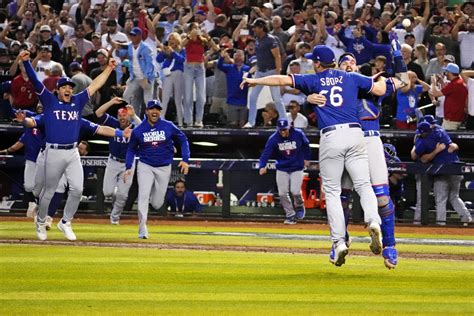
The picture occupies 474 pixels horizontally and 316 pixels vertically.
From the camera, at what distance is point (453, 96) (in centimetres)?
2234

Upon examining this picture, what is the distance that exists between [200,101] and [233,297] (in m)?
13.4

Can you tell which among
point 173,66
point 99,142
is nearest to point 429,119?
point 173,66

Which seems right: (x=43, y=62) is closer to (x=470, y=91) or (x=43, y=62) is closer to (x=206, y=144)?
(x=206, y=144)

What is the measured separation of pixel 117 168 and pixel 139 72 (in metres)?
2.03

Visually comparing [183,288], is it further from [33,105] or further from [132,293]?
[33,105]

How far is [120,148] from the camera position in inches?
889

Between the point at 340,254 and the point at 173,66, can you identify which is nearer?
the point at 340,254

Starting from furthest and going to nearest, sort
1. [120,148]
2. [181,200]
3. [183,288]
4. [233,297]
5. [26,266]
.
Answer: [181,200] < [120,148] < [26,266] < [183,288] < [233,297]

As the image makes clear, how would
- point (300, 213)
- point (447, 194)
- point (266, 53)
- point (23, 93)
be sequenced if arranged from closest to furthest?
point (266, 53) < point (447, 194) < point (300, 213) < point (23, 93)

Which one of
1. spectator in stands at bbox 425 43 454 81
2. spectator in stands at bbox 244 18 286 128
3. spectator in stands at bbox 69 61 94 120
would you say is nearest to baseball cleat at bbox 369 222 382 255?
spectator in stands at bbox 244 18 286 128

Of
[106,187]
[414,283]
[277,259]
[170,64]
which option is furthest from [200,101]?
[414,283]

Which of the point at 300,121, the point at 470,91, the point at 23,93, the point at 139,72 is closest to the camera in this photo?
the point at 470,91

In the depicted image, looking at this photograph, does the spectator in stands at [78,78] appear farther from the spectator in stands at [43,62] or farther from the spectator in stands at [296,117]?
the spectator in stands at [296,117]

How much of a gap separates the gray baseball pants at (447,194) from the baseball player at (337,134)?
10.6 meters
